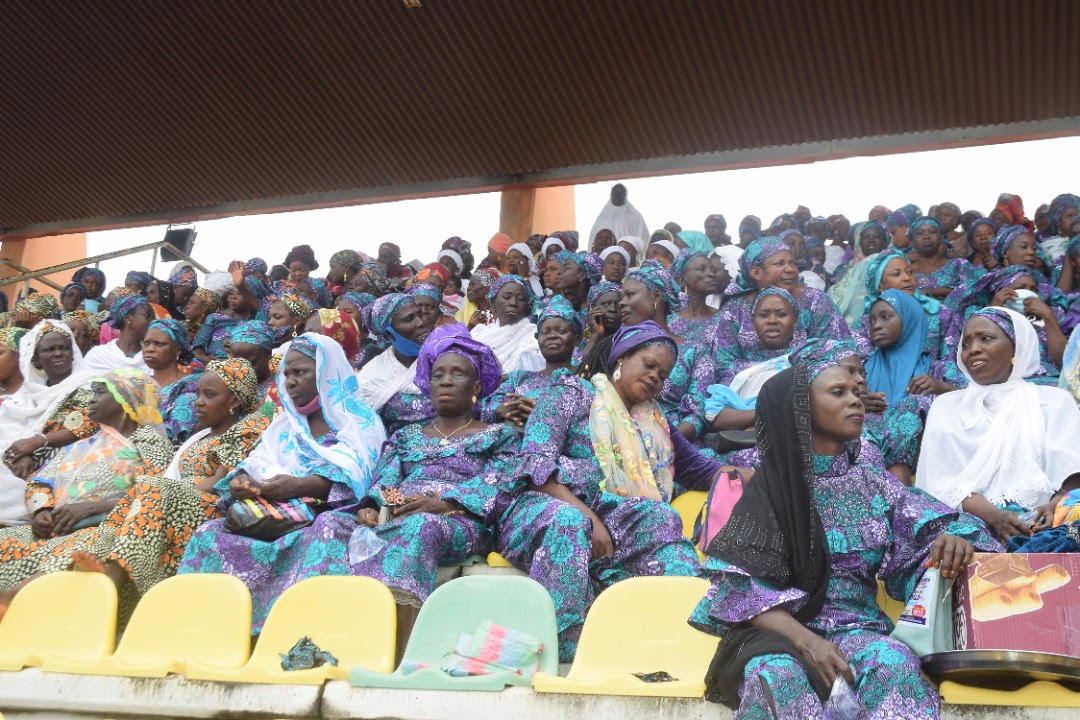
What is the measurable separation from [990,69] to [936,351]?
3.78m

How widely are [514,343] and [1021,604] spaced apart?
14.6ft

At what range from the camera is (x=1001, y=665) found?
2342mm

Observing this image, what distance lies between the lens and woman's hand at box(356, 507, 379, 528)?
4.07m

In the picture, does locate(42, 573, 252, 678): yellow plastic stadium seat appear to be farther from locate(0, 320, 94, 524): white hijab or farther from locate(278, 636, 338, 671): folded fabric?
locate(0, 320, 94, 524): white hijab

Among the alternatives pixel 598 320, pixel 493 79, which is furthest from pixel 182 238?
pixel 598 320

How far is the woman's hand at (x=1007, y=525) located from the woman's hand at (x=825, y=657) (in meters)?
1.23

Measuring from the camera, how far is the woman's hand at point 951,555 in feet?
8.57

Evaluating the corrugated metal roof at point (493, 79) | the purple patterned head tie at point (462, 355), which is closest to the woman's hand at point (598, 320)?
the purple patterned head tie at point (462, 355)

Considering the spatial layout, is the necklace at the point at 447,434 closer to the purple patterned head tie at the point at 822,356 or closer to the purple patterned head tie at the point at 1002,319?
the purple patterned head tie at the point at 822,356

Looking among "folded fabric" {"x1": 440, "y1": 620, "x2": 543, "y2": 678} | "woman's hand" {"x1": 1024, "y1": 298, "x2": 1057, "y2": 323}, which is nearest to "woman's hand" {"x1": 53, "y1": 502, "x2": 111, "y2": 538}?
"folded fabric" {"x1": 440, "y1": 620, "x2": 543, "y2": 678}

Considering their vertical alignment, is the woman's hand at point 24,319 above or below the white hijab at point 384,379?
above

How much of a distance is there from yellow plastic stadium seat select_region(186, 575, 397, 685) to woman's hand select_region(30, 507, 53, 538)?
1699 mm

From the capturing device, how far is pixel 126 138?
35.8ft

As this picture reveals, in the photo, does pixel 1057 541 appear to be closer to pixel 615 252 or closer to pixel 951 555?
pixel 951 555
